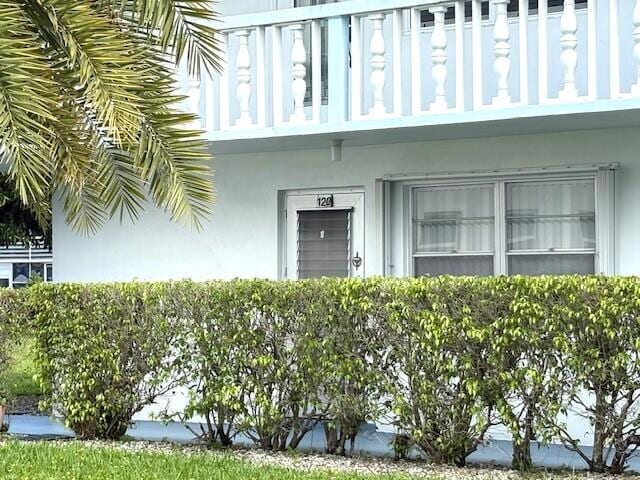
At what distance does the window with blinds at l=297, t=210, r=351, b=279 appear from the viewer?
11.2 meters

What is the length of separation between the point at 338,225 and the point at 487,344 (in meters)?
3.42

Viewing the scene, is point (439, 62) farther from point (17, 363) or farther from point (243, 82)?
point (17, 363)

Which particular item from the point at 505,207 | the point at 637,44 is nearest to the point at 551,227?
the point at 505,207

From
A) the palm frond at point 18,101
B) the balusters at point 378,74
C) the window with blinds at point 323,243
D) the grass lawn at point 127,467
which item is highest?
the balusters at point 378,74

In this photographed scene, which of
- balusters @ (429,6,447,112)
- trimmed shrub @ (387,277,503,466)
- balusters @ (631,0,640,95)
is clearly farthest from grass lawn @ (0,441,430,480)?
balusters @ (631,0,640,95)

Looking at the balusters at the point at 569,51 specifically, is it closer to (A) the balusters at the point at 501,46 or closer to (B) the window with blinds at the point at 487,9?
(A) the balusters at the point at 501,46

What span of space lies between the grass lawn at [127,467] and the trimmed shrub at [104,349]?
740 mm

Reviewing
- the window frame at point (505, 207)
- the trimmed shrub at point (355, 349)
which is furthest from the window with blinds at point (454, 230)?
the trimmed shrub at point (355, 349)

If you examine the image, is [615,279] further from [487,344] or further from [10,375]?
[10,375]

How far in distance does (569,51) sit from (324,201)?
3.33m

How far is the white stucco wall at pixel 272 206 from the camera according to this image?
31.8 feet

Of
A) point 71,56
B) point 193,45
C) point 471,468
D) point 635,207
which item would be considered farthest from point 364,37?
point 471,468

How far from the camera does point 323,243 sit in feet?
37.1

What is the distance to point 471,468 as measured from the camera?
8508mm
